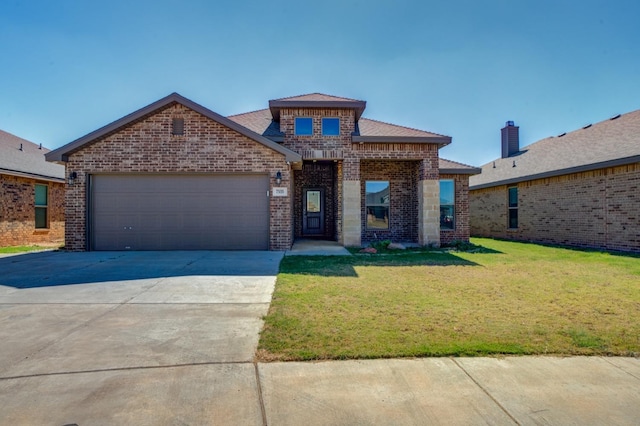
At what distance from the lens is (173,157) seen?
434 inches

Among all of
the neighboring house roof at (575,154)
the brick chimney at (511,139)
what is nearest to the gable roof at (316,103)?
the neighboring house roof at (575,154)

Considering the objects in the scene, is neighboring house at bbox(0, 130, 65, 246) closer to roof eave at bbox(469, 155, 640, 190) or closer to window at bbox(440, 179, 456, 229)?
window at bbox(440, 179, 456, 229)

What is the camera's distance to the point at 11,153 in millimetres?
14133

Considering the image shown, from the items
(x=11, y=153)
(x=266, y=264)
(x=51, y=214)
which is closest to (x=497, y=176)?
(x=266, y=264)

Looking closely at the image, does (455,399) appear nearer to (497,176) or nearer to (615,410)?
(615,410)

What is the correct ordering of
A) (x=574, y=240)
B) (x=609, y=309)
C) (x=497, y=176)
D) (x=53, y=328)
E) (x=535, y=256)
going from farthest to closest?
(x=497, y=176) < (x=574, y=240) < (x=535, y=256) < (x=609, y=309) < (x=53, y=328)

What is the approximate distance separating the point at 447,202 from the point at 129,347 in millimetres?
12934

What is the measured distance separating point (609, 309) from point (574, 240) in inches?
427

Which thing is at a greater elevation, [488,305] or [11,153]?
[11,153]

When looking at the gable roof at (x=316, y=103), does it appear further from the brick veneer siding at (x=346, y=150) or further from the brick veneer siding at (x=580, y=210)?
the brick veneer siding at (x=580, y=210)

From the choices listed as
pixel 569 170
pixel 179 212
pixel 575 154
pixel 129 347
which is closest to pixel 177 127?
pixel 179 212

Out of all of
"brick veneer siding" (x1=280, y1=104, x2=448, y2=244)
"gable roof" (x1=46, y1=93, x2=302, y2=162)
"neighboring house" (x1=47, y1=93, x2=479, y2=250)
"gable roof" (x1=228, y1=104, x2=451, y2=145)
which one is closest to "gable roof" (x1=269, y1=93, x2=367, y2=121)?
"brick veneer siding" (x1=280, y1=104, x2=448, y2=244)

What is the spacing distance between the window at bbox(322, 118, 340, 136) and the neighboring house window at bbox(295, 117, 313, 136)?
1.60 ft

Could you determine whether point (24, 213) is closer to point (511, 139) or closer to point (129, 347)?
point (129, 347)
